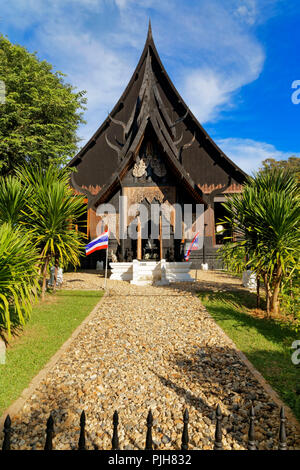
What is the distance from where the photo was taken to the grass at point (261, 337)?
438 cm

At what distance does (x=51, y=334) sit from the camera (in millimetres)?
6375

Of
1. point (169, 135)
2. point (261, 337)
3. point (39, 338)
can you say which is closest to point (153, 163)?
point (169, 135)

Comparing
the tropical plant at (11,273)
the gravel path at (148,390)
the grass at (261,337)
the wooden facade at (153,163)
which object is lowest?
the gravel path at (148,390)

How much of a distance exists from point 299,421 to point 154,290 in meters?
7.99

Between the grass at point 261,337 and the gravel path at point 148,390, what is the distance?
30cm

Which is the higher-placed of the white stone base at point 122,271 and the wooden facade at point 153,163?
the wooden facade at point 153,163

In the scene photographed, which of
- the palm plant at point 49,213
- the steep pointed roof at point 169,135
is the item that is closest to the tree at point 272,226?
the palm plant at point 49,213

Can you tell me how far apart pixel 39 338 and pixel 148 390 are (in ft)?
10.1

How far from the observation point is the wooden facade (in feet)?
47.1

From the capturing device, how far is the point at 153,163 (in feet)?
49.3

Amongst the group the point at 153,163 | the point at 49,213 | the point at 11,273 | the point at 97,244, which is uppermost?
the point at 153,163

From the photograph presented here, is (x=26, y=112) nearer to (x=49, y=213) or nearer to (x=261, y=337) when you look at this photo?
(x=49, y=213)

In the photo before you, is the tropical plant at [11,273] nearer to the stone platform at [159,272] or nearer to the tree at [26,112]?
the stone platform at [159,272]
